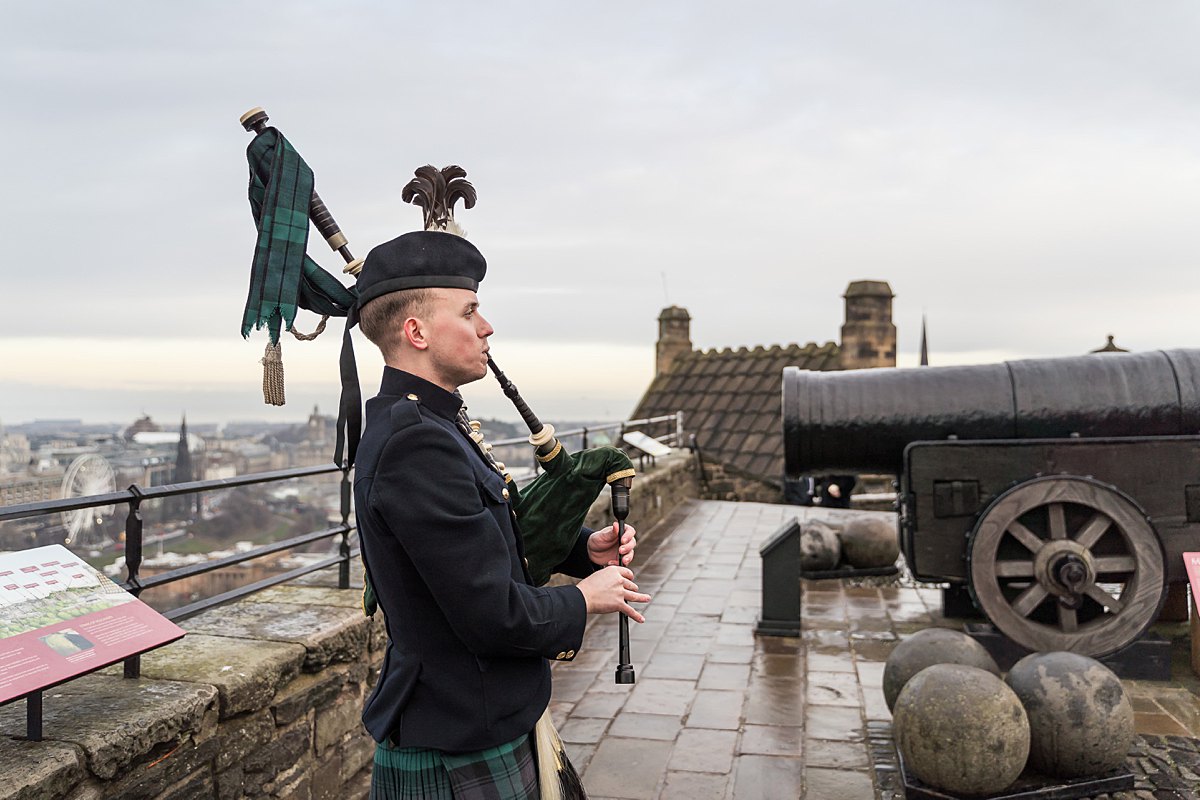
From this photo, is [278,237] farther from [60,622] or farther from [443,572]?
[60,622]

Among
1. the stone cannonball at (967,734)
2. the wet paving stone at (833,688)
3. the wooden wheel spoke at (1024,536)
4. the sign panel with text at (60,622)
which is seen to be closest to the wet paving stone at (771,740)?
the wet paving stone at (833,688)

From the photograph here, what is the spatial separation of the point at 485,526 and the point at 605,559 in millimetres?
583

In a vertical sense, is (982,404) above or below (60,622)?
above

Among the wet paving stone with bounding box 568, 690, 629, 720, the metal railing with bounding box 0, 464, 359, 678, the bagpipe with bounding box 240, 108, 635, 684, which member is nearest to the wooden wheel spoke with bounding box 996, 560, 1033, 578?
the wet paving stone with bounding box 568, 690, 629, 720

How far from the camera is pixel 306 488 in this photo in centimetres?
1066

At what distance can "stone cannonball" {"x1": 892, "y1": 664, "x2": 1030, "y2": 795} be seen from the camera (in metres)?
3.49

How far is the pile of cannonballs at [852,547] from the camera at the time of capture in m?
7.82

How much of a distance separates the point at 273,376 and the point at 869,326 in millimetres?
13587

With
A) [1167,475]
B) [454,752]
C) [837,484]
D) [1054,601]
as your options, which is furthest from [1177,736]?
[454,752]

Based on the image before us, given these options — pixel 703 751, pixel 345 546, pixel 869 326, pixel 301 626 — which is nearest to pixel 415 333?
pixel 301 626

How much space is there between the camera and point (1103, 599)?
514 centimetres

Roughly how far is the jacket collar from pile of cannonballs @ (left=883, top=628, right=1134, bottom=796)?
2541 mm

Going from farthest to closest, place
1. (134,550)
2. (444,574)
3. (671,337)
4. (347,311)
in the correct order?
(671,337), (134,550), (347,311), (444,574)

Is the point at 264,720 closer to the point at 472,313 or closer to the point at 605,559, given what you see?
the point at 605,559
